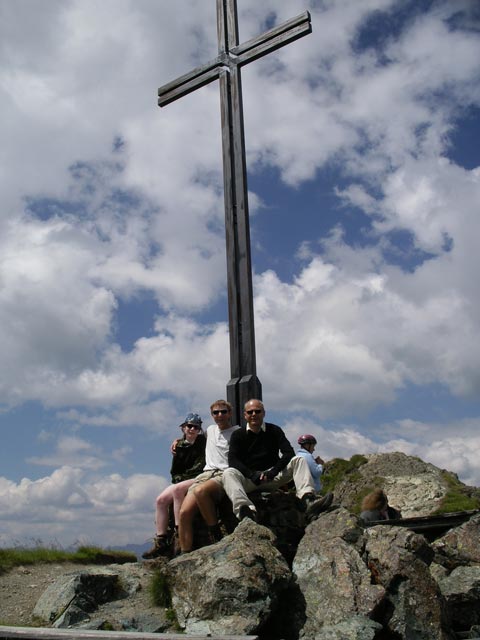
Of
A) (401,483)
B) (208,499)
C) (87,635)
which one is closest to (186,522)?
(208,499)

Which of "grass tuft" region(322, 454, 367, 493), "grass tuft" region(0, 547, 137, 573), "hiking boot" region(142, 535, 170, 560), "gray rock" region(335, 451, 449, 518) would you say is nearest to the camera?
"hiking boot" region(142, 535, 170, 560)

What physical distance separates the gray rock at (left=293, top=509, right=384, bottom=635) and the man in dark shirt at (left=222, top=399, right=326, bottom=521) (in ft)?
2.08

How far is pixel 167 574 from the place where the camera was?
22.9 feet

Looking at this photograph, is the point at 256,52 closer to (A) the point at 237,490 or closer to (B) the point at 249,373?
(B) the point at 249,373

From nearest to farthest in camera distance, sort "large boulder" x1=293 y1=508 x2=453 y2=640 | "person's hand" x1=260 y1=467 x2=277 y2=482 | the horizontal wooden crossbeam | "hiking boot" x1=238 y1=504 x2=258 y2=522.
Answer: the horizontal wooden crossbeam → "large boulder" x1=293 y1=508 x2=453 y2=640 → "hiking boot" x1=238 y1=504 x2=258 y2=522 → "person's hand" x1=260 y1=467 x2=277 y2=482

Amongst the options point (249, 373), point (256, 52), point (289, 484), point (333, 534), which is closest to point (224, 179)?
point (256, 52)

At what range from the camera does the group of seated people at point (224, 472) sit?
769 cm

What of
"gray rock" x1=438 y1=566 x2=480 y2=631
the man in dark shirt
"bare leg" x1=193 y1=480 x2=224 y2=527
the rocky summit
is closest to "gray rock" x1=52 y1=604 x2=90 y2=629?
the rocky summit

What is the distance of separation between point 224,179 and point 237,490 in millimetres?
4948

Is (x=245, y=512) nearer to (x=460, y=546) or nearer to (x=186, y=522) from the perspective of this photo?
(x=186, y=522)

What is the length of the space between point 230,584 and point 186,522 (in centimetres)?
177

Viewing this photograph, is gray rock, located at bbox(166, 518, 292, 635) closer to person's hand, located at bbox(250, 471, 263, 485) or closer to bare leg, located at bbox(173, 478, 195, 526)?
person's hand, located at bbox(250, 471, 263, 485)

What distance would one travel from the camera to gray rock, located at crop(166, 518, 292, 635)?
583 cm

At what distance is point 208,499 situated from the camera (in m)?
7.70
